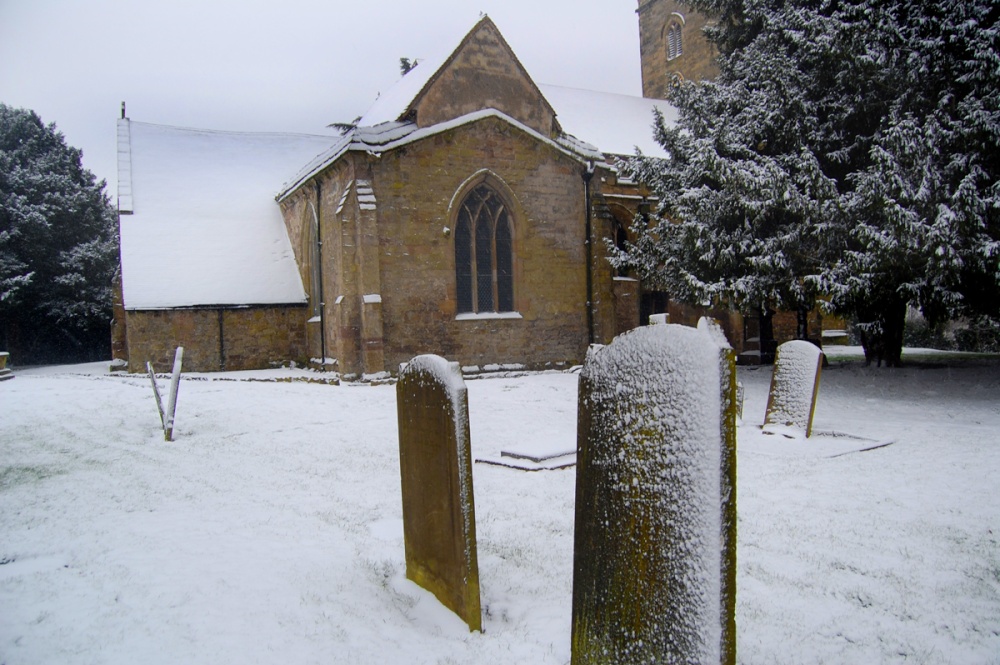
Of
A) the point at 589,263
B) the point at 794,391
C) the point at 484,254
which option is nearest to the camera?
the point at 794,391

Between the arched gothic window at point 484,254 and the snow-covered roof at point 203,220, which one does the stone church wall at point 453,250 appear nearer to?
the arched gothic window at point 484,254

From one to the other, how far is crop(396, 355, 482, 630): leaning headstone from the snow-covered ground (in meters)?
0.16

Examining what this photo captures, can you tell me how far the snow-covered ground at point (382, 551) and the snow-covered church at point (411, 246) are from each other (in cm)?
719

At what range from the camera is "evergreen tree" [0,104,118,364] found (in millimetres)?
25891

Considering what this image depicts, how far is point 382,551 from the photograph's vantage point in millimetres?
4621

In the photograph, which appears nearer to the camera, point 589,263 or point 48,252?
point 589,263

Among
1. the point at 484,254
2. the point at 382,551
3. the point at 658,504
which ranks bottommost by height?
the point at 382,551

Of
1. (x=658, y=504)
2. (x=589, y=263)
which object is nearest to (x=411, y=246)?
(x=589, y=263)

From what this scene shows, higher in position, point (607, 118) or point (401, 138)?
point (607, 118)

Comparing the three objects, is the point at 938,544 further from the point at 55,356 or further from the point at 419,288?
the point at 55,356

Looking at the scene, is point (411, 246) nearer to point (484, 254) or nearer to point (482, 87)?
point (484, 254)

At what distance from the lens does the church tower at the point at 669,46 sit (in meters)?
29.2

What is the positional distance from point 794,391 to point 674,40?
88.6 feet

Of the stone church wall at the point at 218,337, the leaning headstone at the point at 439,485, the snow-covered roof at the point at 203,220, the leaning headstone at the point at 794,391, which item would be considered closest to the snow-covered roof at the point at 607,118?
the snow-covered roof at the point at 203,220
